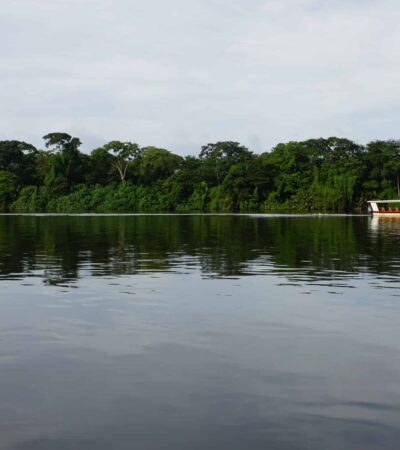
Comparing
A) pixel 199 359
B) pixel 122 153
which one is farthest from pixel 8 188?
pixel 199 359

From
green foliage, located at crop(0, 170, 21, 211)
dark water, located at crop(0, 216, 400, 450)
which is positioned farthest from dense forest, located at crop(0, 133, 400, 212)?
dark water, located at crop(0, 216, 400, 450)

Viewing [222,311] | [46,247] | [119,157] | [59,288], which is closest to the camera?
[222,311]

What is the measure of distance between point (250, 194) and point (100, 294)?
111290mm

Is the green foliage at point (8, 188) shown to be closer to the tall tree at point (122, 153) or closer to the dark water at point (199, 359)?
the tall tree at point (122, 153)

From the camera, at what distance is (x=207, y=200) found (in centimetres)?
13238

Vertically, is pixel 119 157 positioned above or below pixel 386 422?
above

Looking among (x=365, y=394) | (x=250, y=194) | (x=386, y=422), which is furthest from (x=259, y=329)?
(x=250, y=194)

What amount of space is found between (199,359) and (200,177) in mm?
125359

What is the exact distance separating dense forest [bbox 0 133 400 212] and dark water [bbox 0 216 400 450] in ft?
323

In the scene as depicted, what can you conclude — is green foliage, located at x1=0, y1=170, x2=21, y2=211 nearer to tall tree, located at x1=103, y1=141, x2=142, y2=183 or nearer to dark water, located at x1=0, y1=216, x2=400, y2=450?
tall tree, located at x1=103, y1=141, x2=142, y2=183

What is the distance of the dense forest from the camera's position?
Result: 11931cm

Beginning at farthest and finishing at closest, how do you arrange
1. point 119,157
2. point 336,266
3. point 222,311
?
point 119,157 → point 336,266 → point 222,311

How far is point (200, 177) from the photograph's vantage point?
136 metres

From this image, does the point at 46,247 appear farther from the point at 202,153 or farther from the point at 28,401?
the point at 202,153
